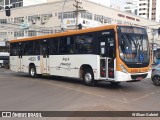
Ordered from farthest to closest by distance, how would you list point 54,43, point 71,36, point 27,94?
point 54,43 < point 71,36 < point 27,94

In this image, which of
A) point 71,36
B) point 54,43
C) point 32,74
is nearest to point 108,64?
point 71,36

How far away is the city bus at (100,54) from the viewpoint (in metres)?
14.2

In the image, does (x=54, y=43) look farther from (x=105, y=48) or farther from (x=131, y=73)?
(x=131, y=73)

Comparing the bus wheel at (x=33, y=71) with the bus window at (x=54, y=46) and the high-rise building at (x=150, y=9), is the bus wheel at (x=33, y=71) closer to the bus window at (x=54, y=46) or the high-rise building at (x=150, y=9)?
the bus window at (x=54, y=46)

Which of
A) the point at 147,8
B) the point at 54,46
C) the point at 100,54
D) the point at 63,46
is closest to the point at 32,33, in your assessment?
the point at 54,46

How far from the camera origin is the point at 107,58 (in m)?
14.7

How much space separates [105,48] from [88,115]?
678 cm

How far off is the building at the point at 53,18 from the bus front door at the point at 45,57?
136 ft

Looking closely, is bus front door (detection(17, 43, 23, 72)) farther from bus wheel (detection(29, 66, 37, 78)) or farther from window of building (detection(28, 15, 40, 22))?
window of building (detection(28, 15, 40, 22))

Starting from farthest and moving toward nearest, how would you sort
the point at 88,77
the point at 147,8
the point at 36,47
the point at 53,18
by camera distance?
the point at 147,8 → the point at 53,18 → the point at 36,47 → the point at 88,77

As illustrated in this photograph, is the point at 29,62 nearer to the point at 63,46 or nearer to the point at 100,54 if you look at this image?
the point at 63,46

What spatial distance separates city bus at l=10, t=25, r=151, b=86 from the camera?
14.2 metres

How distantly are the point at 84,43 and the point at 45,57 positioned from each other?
490 cm

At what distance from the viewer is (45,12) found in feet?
245
